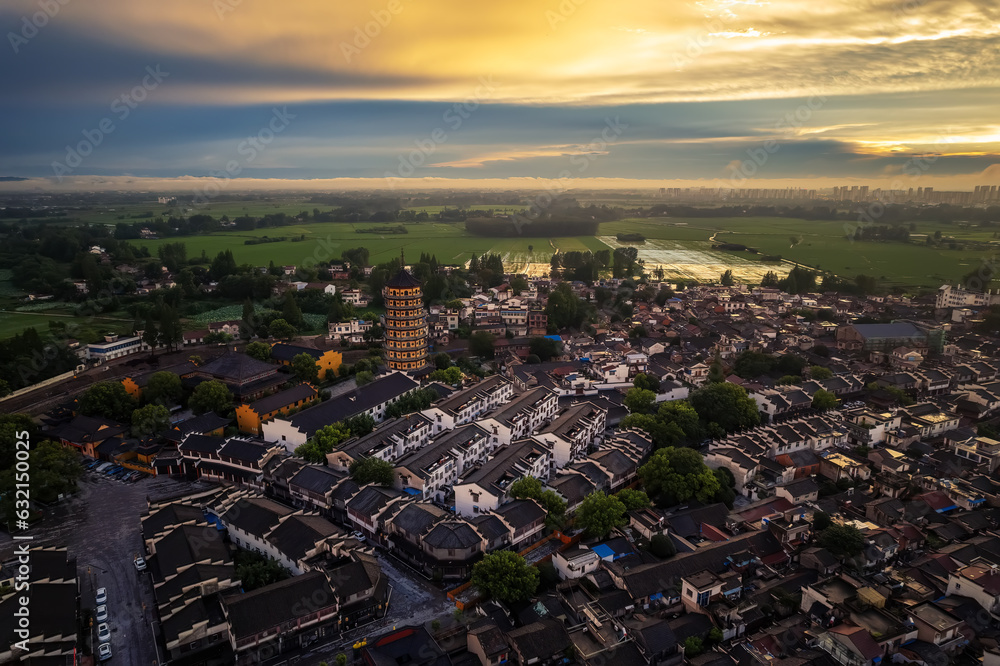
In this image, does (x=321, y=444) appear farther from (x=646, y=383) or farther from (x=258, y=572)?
(x=646, y=383)

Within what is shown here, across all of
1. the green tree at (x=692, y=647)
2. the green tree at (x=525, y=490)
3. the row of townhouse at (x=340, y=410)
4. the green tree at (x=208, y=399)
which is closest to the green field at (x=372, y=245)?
the row of townhouse at (x=340, y=410)

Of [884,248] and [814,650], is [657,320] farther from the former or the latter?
[884,248]

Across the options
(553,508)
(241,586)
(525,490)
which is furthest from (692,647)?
(241,586)

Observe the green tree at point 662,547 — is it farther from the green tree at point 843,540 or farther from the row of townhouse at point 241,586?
the row of townhouse at point 241,586

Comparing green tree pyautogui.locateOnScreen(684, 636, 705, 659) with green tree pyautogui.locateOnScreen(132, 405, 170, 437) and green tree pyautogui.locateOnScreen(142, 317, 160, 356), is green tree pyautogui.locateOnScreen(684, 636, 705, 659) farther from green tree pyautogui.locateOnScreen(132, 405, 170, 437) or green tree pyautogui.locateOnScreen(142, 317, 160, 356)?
green tree pyautogui.locateOnScreen(142, 317, 160, 356)

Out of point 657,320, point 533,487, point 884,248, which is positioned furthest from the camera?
point 884,248

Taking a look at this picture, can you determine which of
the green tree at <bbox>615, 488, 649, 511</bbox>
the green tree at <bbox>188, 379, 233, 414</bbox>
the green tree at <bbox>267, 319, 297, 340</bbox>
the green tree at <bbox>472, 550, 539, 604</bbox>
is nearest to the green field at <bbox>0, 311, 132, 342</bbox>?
the green tree at <bbox>267, 319, 297, 340</bbox>

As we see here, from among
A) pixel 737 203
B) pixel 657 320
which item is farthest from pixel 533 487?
pixel 737 203
